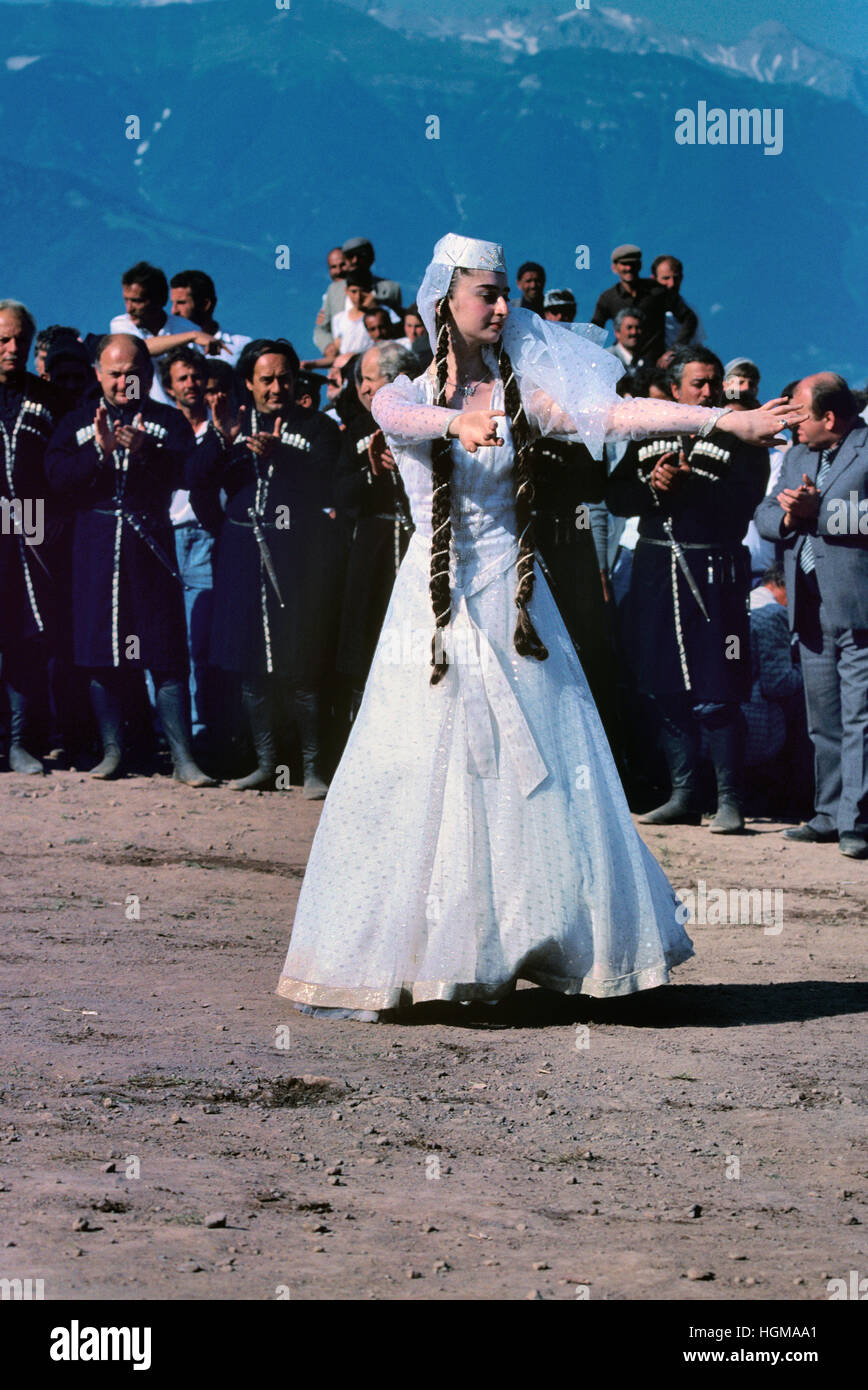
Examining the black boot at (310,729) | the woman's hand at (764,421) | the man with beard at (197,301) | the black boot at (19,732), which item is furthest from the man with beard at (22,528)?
the woman's hand at (764,421)

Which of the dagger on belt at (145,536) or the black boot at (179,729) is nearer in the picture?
the dagger on belt at (145,536)

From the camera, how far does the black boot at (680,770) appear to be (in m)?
9.52

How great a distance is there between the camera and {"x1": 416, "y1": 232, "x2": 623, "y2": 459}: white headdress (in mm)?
5340

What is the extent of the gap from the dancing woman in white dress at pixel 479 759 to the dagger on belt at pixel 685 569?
3.92 metres

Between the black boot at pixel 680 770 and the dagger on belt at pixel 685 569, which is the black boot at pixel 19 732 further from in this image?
the dagger on belt at pixel 685 569

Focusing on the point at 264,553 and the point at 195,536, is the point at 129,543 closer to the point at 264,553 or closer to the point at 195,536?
the point at 264,553

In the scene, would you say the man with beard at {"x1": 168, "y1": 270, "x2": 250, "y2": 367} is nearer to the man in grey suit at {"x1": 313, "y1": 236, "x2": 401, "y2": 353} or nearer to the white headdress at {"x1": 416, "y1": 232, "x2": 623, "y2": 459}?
the man in grey suit at {"x1": 313, "y1": 236, "x2": 401, "y2": 353}

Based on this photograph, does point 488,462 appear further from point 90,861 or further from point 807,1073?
point 90,861

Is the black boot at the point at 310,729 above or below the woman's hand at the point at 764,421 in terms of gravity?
below

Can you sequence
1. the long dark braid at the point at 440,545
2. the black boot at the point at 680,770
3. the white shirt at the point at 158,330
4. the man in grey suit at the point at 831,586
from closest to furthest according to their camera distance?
the long dark braid at the point at 440,545
the man in grey suit at the point at 831,586
the black boot at the point at 680,770
the white shirt at the point at 158,330

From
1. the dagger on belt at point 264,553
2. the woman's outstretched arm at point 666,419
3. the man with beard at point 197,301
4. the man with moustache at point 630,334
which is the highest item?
the man with beard at point 197,301

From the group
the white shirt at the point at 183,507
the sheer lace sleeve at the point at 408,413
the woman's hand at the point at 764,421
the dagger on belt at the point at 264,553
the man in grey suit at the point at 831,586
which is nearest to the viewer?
the woman's hand at the point at 764,421

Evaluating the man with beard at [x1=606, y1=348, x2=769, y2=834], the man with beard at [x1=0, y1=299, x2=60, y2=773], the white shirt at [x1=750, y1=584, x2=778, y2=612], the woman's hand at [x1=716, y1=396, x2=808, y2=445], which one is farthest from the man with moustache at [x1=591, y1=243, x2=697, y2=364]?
the woman's hand at [x1=716, y1=396, x2=808, y2=445]

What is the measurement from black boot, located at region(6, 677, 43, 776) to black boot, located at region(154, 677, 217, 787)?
0.71m
